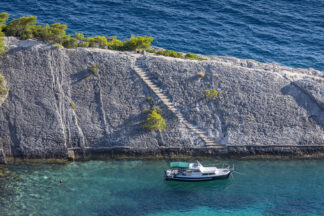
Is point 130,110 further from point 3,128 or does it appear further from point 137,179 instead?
point 3,128

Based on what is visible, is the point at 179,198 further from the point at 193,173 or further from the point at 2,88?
the point at 2,88

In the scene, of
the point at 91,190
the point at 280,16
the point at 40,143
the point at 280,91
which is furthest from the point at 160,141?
the point at 280,16

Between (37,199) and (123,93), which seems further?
(123,93)

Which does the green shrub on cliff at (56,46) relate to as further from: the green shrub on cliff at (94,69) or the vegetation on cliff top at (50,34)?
the green shrub on cliff at (94,69)

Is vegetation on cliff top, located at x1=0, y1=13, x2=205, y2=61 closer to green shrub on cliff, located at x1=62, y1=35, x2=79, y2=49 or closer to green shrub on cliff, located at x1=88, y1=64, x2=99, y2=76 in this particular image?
green shrub on cliff, located at x1=62, y1=35, x2=79, y2=49

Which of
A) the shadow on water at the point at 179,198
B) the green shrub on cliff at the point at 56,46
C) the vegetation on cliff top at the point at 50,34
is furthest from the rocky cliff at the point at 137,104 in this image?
the shadow on water at the point at 179,198

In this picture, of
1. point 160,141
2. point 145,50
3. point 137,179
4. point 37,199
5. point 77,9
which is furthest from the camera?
point 77,9

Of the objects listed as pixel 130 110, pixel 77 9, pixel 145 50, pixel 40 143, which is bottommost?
pixel 40 143
